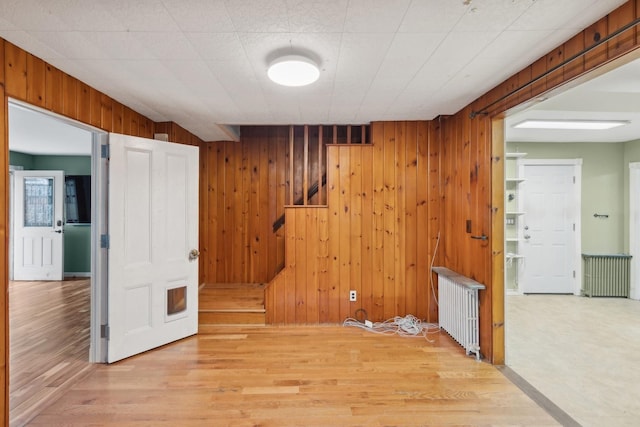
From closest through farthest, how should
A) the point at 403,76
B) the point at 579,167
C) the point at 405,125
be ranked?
the point at 403,76 → the point at 405,125 → the point at 579,167

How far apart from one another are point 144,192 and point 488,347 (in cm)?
352

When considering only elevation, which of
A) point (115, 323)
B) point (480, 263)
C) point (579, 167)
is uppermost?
point (579, 167)

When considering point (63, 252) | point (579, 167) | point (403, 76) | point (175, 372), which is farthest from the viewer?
point (63, 252)

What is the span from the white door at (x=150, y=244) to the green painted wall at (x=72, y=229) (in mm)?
4212

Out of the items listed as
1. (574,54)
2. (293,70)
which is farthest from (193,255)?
(574,54)

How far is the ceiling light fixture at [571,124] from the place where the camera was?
379 cm

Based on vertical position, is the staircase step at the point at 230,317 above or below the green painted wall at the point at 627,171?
below

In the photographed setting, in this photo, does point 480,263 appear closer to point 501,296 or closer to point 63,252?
point 501,296

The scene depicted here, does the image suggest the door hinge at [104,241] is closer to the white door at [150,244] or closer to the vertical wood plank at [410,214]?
the white door at [150,244]

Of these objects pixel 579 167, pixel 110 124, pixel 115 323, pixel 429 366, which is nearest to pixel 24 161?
pixel 110 124

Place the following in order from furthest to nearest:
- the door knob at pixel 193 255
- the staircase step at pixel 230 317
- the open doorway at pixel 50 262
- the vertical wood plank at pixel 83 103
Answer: the staircase step at pixel 230 317 → the door knob at pixel 193 255 → the open doorway at pixel 50 262 → the vertical wood plank at pixel 83 103

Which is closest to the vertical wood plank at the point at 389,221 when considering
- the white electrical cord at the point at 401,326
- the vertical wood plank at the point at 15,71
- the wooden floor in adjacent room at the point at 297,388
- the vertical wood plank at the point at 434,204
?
the white electrical cord at the point at 401,326

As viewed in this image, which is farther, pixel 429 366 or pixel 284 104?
pixel 284 104

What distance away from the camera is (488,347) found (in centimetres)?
275
